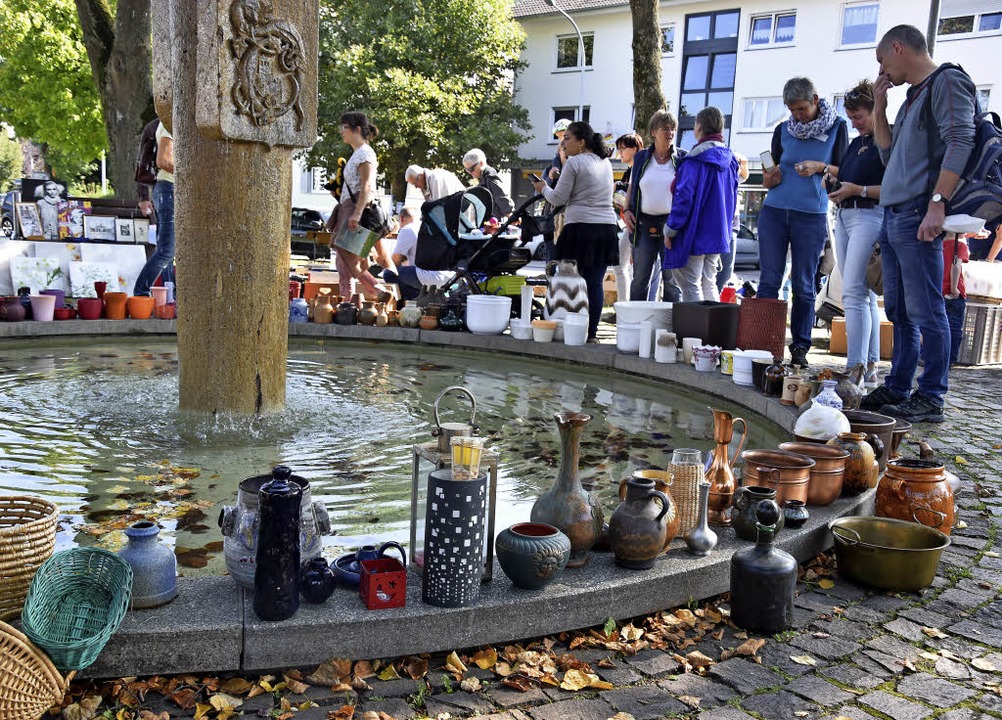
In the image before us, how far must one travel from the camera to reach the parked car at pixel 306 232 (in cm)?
2534

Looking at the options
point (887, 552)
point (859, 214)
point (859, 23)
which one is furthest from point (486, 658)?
point (859, 23)

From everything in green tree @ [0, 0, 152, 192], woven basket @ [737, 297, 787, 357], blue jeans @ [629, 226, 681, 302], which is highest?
green tree @ [0, 0, 152, 192]

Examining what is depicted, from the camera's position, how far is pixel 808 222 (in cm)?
737

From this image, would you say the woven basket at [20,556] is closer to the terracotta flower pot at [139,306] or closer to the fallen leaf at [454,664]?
the fallen leaf at [454,664]

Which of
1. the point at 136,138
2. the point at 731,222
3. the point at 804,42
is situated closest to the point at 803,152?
the point at 731,222

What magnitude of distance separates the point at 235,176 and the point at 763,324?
4.39 m

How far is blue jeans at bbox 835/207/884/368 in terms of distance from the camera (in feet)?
22.1

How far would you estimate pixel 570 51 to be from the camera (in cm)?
3766

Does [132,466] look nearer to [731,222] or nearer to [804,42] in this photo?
[731,222]

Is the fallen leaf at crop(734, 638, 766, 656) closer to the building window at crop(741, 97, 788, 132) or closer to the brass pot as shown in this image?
the brass pot

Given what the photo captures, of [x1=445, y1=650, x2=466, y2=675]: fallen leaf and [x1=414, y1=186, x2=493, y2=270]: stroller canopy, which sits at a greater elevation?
[x1=414, y1=186, x2=493, y2=270]: stroller canopy

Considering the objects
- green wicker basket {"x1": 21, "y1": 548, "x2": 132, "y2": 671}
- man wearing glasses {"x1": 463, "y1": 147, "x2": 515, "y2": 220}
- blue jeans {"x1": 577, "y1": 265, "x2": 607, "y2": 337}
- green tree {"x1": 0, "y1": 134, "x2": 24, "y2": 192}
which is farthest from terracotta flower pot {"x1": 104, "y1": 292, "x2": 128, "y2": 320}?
green tree {"x1": 0, "y1": 134, "x2": 24, "y2": 192}

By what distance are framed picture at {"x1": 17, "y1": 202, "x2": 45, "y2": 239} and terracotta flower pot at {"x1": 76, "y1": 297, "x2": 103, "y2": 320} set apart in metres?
2.86

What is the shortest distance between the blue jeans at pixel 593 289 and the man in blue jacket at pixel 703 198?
88 centimetres
